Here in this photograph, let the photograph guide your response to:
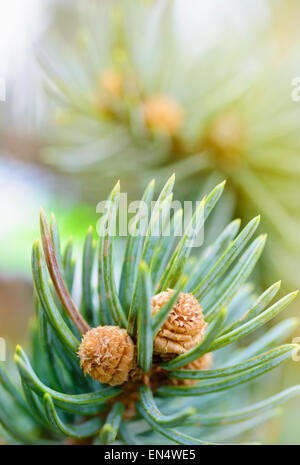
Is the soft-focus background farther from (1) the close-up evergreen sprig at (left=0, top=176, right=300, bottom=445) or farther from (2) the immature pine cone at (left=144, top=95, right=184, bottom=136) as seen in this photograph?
(1) the close-up evergreen sprig at (left=0, top=176, right=300, bottom=445)

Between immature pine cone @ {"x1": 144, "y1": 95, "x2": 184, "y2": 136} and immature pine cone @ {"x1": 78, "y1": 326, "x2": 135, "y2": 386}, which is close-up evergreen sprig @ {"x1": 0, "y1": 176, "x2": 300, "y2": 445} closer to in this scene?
immature pine cone @ {"x1": 78, "y1": 326, "x2": 135, "y2": 386}

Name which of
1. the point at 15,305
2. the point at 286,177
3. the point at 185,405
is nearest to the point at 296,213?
the point at 286,177

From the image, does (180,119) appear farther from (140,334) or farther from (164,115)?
(140,334)

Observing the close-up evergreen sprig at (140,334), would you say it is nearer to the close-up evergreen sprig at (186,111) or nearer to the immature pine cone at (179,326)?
the immature pine cone at (179,326)

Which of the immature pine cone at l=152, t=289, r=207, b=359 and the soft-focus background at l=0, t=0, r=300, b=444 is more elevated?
the soft-focus background at l=0, t=0, r=300, b=444

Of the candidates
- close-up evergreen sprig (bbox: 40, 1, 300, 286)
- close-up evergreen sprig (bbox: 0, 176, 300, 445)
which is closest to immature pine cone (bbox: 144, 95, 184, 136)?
close-up evergreen sprig (bbox: 40, 1, 300, 286)

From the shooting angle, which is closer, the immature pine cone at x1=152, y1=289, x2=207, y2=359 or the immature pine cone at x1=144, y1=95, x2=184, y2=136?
the immature pine cone at x1=152, y1=289, x2=207, y2=359

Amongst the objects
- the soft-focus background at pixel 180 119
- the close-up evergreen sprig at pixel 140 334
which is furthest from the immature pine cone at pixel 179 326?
the soft-focus background at pixel 180 119
